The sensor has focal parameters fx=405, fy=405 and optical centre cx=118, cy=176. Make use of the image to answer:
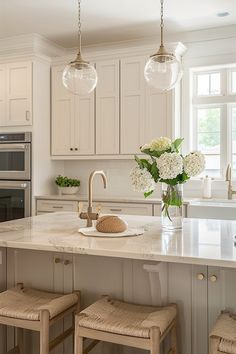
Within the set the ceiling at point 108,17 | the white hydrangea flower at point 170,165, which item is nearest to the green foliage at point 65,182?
the ceiling at point 108,17

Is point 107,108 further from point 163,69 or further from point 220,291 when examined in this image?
point 220,291

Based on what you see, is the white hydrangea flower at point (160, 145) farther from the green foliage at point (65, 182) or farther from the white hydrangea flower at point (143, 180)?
the green foliage at point (65, 182)

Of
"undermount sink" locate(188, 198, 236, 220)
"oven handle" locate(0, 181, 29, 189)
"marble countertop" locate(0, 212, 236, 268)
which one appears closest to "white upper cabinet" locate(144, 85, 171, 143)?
"undermount sink" locate(188, 198, 236, 220)

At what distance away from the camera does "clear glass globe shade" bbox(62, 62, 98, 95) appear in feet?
8.57

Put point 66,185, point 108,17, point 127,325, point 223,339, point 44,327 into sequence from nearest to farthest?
point 223,339, point 127,325, point 44,327, point 108,17, point 66,185

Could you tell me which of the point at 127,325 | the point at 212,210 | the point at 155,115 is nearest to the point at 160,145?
the point at 127,325

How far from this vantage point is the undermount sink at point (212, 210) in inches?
146

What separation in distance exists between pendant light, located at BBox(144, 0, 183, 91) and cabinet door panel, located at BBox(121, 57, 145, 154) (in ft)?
6.10

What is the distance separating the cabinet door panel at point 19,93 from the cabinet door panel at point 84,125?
1.78 ft

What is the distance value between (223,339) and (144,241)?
0.59 meters

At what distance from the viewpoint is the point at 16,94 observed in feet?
15.1

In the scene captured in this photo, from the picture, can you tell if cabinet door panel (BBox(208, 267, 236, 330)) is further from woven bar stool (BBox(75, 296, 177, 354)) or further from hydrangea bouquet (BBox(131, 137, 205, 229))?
hydrangea bouquet (BBox(131, 137, 205, 229))

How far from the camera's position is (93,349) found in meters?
2.17

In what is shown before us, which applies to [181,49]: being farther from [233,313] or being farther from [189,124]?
[233,313]
